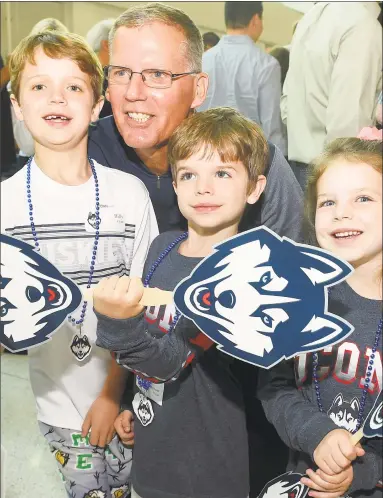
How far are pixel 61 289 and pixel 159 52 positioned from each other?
0.40m

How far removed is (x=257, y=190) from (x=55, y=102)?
1.14 feet

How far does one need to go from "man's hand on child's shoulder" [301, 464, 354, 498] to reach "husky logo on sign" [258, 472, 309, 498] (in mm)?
33

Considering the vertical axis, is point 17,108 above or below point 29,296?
above

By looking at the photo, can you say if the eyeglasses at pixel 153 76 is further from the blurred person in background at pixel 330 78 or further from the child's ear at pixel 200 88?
the blurred person in background at pixel 330 78

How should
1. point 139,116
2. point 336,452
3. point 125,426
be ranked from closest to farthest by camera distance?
point 336,452 < point 139,116 < point 125,426

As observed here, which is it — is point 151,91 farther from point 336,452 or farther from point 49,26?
point 336,452

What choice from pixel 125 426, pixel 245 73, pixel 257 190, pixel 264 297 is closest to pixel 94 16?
pixel 245 73

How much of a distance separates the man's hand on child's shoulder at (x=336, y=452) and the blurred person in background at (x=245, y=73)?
1.47 ft

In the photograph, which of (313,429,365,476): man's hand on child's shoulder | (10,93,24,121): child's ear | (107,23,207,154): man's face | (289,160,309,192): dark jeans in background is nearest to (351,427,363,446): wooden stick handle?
(313,429,365,476): man's hand on child's shoulder

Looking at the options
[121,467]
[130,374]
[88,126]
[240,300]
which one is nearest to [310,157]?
[240,300]

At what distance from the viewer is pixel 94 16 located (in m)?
1.13

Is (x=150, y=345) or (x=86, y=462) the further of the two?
(x=86, y=462)

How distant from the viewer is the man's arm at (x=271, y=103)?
3.61ft

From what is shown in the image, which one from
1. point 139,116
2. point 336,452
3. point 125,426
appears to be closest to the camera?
point 336,452
